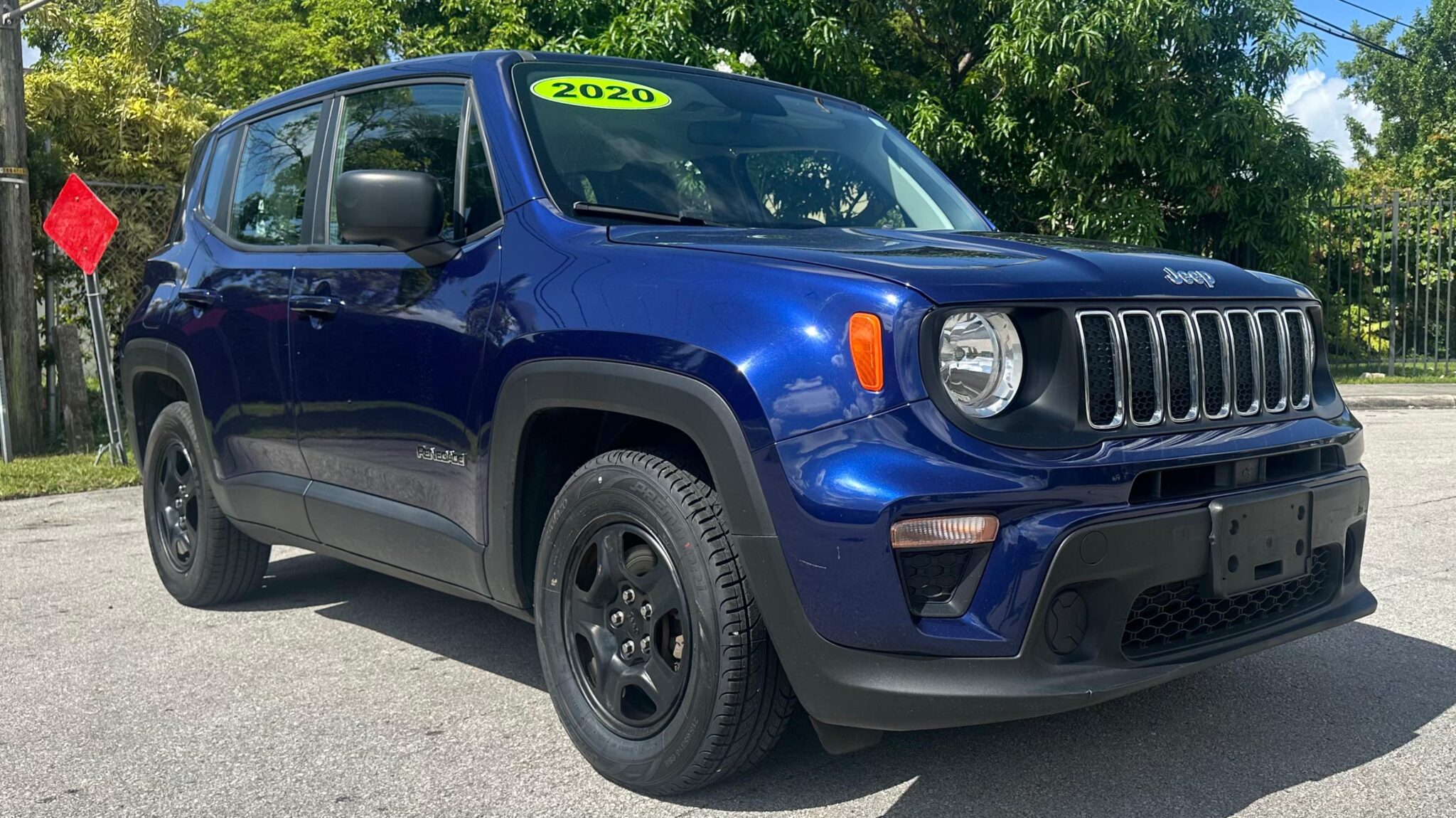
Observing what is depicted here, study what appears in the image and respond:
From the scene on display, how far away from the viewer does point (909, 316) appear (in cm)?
271

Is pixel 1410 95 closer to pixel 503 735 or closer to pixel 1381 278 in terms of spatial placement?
pixel 1381 278

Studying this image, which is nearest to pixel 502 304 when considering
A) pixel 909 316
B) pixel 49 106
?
pixel 909 316

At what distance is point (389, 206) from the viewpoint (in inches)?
137

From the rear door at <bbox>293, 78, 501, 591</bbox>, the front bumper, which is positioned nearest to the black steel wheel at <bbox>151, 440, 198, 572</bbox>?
the rear door at <bbox>293, 78, 501, 591</bbox>

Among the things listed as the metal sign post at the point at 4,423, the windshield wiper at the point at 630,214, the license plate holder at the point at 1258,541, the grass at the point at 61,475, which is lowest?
the grass at the point at 61,475

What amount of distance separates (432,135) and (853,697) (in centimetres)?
226

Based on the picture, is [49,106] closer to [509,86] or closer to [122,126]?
[122,126]

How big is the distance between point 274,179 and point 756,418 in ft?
9.01

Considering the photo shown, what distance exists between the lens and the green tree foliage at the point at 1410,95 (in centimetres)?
2878

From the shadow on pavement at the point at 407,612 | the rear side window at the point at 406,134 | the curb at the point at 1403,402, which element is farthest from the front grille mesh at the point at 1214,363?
the curb at the point at 1403,402

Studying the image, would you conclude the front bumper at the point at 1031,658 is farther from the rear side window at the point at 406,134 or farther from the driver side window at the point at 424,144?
the rear side window at the point at 406,134

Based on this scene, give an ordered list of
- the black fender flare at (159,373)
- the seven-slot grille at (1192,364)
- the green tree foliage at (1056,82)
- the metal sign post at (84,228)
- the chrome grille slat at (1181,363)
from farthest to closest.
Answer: the green tree foliage at (1056,82) → the metal sign post at (84,228) → the black fender flare at (159,373) → the chrome grille slat at (1181,363) → the seven-slot grille at (1192,364)

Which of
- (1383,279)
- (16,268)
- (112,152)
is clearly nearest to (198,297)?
(16,268)

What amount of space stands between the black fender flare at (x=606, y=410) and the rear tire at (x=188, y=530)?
1.95 m
